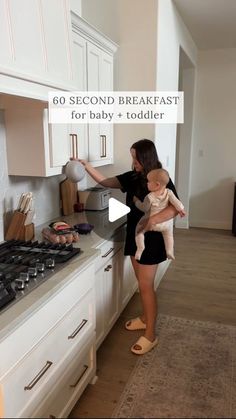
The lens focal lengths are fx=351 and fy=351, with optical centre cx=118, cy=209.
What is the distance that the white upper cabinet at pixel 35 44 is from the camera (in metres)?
1.33

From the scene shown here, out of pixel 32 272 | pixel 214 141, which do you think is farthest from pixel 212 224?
pixel 32 272

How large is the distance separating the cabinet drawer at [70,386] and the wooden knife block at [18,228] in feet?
2.28

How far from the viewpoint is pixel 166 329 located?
99.2 inches

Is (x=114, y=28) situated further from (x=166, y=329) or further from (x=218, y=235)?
(x=218, y=235)

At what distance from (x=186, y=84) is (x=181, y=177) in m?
1.33

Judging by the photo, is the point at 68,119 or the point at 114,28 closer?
the point at 68,119

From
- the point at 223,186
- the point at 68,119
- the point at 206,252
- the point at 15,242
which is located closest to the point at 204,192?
the point at 223,186

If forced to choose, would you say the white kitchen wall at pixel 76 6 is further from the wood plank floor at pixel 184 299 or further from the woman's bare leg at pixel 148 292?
the wood plank floor at pixel 184 299

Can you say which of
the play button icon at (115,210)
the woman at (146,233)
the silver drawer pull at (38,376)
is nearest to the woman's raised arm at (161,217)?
the woman at (146,233)

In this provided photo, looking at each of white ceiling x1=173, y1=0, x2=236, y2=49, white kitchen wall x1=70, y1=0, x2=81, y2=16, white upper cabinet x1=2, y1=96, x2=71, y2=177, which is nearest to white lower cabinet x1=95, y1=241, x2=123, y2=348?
white upper cabinet x1=2, y1=96, x2=71, y2=177

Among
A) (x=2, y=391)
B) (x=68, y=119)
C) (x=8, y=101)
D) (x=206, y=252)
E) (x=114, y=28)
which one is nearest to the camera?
(x=2, y=391)

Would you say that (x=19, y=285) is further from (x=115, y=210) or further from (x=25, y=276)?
(x=115, y=210)

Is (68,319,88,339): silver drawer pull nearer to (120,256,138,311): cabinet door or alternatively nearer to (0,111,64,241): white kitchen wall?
(0,111,64,241): white kitchen wall

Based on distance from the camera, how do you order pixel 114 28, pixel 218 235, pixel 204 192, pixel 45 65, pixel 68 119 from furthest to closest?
1. pixel 204 192
2. pixel 218 235
3. pixel 114 28
4. pixel 68 119
5. pixel 45 65
